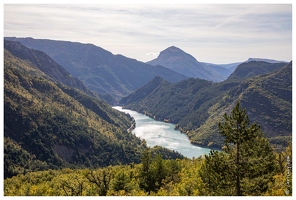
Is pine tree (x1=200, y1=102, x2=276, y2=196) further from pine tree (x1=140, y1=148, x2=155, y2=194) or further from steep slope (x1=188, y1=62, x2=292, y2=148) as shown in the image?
steep slope (x1=188, y1=62, x2=292, y2=148)

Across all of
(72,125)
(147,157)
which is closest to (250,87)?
(72,125)

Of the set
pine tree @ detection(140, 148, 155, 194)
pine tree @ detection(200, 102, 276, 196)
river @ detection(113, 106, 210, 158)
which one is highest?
pine tree @ detection(200, 102, 276, 196)

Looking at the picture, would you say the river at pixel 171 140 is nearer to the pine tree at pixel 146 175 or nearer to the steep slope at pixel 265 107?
the steep slope at pixel 265 107

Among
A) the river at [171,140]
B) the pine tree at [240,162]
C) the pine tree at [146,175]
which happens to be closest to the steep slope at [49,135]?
the river at [171,140]

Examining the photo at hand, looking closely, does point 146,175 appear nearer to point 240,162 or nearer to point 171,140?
point 240,162

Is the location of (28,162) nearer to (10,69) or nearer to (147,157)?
(10,69)

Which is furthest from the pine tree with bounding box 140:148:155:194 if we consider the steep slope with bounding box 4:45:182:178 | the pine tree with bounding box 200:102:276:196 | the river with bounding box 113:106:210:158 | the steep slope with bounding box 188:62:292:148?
the steep slope with bounding box 188:62:292:148

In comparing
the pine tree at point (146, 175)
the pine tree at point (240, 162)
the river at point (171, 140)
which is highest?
the pine tree at point (240, 162)

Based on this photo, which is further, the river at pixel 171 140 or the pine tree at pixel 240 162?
the river at pixel 171 140
